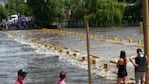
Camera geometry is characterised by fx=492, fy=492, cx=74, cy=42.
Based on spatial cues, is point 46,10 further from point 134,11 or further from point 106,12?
point 134,11

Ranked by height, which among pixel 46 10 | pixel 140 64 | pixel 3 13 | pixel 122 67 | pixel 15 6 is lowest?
pixel 3 13

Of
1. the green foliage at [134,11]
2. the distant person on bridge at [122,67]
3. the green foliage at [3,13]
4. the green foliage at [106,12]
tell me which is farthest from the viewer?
the green foliage at [3,13]

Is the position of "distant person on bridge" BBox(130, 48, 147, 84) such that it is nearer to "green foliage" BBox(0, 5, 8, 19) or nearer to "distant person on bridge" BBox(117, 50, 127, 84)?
"distant person on bridge" BBox(117, 50, 127, 84)

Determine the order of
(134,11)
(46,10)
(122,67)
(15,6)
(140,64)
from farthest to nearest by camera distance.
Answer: (15,6) → (46,10) → (134,11) → (122,67) → (140,64)

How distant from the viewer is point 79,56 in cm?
3256

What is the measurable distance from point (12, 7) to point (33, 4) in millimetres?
57912

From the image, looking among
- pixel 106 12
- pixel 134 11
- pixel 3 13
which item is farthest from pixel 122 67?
pixel 3 13

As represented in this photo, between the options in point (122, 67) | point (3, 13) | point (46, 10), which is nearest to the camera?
point (122, 67)

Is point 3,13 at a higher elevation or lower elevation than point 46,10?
lower

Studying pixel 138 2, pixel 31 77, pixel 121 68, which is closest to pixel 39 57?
pixel 31 77

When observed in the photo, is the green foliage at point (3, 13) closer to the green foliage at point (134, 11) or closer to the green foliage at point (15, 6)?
the green foliage at point (15, 6)

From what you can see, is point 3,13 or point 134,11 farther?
point 3,13

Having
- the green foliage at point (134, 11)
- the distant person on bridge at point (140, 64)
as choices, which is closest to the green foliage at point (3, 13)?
the green foliage at point (134, 11)

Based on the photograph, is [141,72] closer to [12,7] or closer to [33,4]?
[33,4]
